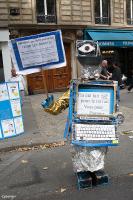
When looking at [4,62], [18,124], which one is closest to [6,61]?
[4,62]

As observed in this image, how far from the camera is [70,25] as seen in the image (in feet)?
61.4

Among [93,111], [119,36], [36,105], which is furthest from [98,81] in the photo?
[119,36]

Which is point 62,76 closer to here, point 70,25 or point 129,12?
point 70,25

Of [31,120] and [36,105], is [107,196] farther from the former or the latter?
[36,105]

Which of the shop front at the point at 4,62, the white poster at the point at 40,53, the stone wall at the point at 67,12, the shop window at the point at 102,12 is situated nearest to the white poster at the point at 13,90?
the white poster at the point at 40,53

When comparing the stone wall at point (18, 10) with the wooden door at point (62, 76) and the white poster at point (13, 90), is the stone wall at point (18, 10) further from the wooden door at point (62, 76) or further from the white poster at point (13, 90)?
the white poster at point (13, 90)

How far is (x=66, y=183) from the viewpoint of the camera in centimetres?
546

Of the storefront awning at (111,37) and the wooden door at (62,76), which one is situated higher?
the storefront awning at (111,37)

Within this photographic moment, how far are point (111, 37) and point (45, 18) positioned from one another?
3556 mm

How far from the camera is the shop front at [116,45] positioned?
19.4m

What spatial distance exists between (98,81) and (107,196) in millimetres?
1464

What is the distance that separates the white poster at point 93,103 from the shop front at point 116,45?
45.5 ft

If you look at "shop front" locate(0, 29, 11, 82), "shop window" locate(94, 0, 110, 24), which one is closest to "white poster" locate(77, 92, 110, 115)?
"shop front" locate(0, 29, 11, 82)

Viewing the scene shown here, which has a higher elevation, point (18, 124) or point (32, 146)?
point (18, 124)
